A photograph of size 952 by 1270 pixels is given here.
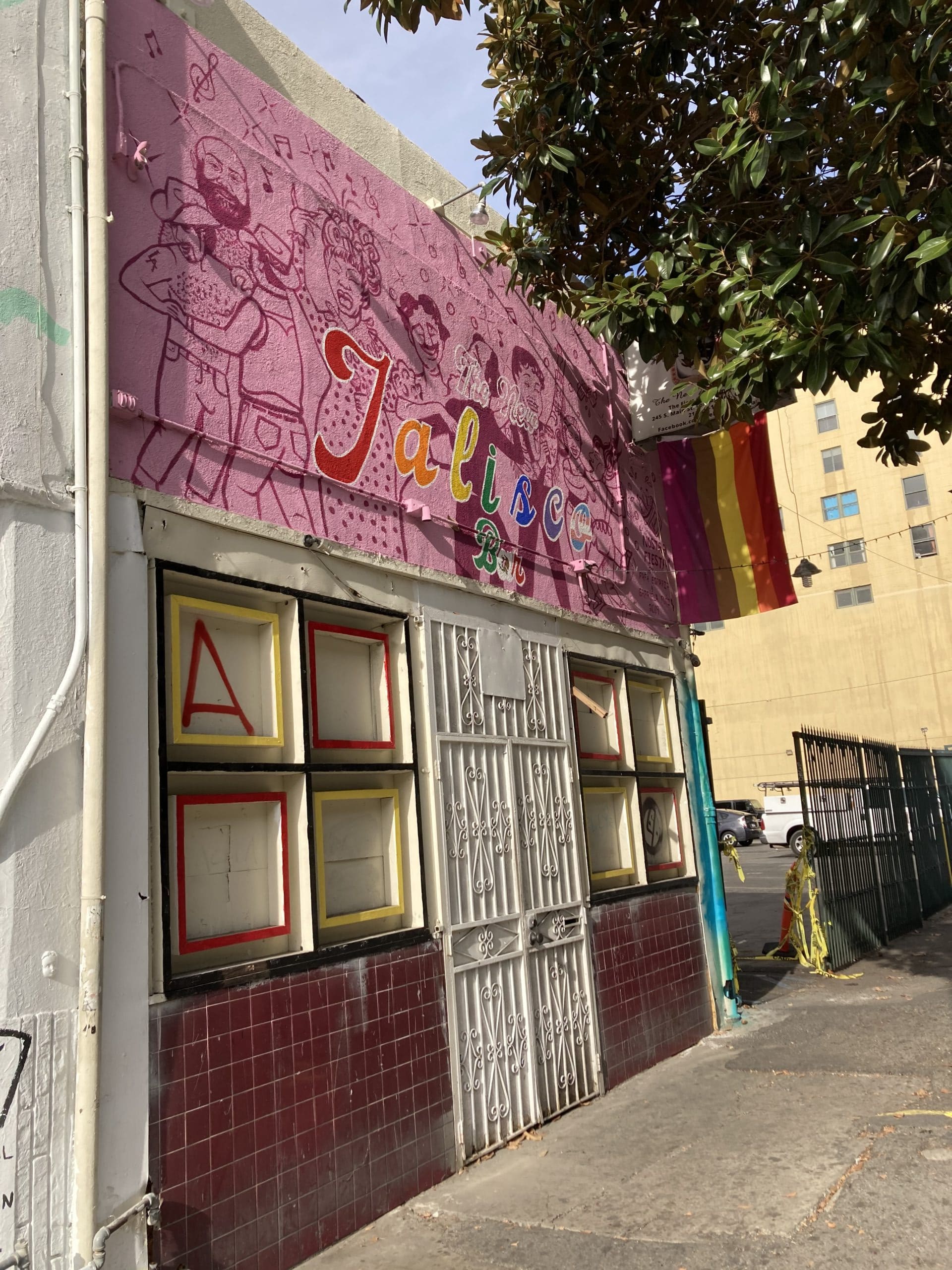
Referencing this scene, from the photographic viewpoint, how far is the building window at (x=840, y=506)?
122 feet

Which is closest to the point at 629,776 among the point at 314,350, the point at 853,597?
the point at 314,350

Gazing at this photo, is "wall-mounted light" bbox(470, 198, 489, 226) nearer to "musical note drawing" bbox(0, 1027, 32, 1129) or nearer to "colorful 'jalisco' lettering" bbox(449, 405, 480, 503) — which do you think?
"colorful 'jalisco' lettering" bbox(449, 405, 480, 503)

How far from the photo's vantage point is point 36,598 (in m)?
3.82

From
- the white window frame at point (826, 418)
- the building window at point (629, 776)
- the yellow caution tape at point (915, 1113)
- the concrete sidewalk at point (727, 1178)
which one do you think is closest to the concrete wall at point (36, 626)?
the concrete sidewalk at point (727, 1178)

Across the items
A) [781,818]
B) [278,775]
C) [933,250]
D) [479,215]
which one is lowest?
[781,818]

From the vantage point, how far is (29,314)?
4.03m

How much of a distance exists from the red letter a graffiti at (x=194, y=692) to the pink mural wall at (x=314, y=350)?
0.62 metres

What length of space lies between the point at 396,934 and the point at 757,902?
13617 mm

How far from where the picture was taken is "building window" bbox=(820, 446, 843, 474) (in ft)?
124

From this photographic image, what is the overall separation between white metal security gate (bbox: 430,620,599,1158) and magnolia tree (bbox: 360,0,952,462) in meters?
2.30

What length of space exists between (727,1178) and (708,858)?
4.16 meters

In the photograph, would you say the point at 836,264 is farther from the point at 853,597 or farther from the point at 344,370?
the point at 853,597

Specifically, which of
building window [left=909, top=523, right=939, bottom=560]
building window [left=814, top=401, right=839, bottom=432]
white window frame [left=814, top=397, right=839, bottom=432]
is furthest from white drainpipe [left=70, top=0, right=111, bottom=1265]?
building window [left=814, top=401, right=839, bottom=432]

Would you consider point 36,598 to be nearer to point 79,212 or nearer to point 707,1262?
point 79,212
